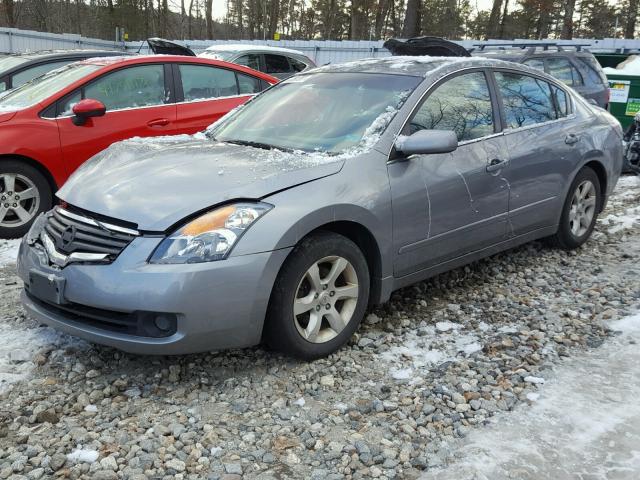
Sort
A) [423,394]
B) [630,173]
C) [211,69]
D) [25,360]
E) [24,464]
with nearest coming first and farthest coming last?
[24,464]
[423,394]
[25,360]
[211,69]
[630,173]

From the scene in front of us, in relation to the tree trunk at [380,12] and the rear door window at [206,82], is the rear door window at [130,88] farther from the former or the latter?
the tree trunk at [380,12]

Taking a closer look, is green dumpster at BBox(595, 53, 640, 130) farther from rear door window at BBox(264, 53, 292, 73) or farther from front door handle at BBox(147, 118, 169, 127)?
front door handle at BBox(147, 118, 169, 127)

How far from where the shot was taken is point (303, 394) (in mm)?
3070

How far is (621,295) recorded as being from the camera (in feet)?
14.4

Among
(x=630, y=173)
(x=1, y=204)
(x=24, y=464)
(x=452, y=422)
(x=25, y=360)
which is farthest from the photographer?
(x=630, y=173)

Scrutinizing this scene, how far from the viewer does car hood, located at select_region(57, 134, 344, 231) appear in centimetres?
301

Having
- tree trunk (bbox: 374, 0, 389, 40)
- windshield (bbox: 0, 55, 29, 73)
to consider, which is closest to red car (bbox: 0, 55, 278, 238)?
windshield (bbox: 0, 55, 29, 73)

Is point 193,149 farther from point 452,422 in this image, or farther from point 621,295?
point 621,295

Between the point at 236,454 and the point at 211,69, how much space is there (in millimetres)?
4970

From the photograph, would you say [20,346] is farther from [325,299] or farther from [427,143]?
[427,143]

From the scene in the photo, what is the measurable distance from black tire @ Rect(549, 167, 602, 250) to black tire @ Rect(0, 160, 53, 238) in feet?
14.6

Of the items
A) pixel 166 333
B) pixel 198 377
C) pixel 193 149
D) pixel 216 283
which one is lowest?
pixel 198 377

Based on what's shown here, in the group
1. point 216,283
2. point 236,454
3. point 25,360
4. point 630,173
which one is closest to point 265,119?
point 216,283

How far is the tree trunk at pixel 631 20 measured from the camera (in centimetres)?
3344
